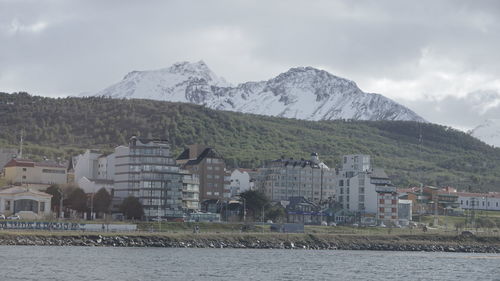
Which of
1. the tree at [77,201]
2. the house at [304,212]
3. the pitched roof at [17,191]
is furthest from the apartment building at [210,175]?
the pitched roof at [17,191]

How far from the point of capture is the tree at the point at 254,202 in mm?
146000

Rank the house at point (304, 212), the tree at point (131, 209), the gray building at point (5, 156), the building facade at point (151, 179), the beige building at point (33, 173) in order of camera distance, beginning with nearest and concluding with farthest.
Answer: the tree at point (131, 209) < the building facade at point (151, 179) < the beige building at point (33, 173) < the house at point (304, 212) < the gray building at point (5, 156)

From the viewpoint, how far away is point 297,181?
6964 inches

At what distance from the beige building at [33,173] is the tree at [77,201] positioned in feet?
60.8

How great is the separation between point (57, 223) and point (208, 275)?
147 feet

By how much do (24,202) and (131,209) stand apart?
48.3ft

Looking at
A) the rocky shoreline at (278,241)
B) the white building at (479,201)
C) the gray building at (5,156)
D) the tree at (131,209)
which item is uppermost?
the gray building at (5,156)

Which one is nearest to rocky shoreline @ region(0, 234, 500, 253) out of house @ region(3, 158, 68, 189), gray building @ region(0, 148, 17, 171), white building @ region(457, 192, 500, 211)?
house @ region(3, 158, 68, 189)

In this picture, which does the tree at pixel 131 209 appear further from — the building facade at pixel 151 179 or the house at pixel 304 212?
the house at pixel 304 212

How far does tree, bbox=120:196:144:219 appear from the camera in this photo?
133 meters

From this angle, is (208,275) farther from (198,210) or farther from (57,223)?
(198,210)

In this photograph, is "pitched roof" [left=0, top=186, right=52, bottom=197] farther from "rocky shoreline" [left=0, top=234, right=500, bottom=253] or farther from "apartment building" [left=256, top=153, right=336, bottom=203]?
"apartment building" [left=256, top=153, right=336, bottom=203]

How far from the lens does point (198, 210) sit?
5955 inches

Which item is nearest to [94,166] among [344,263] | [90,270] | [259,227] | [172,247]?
[259,227]
